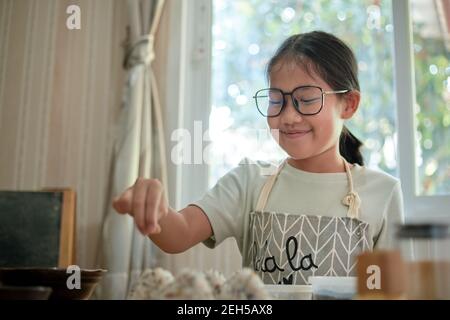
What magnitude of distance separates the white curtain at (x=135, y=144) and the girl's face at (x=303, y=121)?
35 cm

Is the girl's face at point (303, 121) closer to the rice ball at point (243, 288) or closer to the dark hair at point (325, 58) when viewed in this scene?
the dark hair at point (325, 58)

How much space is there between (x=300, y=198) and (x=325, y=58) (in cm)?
17

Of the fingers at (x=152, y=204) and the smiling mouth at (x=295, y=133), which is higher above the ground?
the smiling mouth at (x=295, y=133)

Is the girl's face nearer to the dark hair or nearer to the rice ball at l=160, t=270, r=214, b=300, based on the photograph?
the dark hair

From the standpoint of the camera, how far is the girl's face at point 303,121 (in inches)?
24.9

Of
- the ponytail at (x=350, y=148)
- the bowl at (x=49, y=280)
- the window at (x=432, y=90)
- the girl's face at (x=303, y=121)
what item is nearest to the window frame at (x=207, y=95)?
the window at (x=432, y=90)

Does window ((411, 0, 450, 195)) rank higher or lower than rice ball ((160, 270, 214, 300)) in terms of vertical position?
higher

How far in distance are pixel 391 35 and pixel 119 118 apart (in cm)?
52

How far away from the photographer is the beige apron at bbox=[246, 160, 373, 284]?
609mm

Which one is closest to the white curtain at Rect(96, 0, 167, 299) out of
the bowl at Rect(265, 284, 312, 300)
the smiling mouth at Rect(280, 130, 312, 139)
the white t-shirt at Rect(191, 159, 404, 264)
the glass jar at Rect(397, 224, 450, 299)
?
the white t-shirt at Rect(191, 159, 404, 264)

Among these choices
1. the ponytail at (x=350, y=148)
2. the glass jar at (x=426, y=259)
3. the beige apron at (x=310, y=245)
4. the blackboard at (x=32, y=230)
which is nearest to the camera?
the glass jar at (x=426, y=259)

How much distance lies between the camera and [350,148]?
0.77m

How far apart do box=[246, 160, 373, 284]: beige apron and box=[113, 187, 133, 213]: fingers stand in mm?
241
